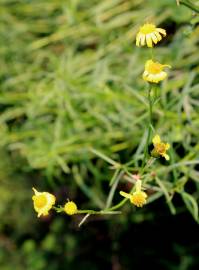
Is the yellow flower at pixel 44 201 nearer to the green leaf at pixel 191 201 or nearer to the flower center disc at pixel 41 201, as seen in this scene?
the flower center disc at pixel 41 201

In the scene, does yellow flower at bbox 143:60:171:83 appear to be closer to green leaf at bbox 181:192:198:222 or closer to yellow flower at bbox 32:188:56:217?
yellow flower at bbox 32:188:56:217

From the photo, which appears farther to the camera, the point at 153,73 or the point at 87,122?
the point at 87,122

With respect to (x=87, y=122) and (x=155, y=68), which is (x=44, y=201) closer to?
(x=155, y=68)

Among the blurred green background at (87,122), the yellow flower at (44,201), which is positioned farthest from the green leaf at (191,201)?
the yellow flower at (44,201)

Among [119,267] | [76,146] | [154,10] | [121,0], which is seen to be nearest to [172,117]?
[76,146]

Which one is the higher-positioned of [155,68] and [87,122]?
[155,68]

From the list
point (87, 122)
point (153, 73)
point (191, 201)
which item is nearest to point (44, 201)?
point (153, 73)

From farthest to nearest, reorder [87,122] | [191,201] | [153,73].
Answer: [87,122] → [191,201] → [153,73]
